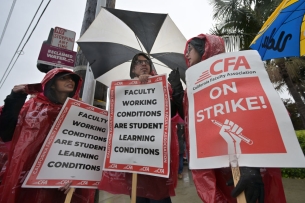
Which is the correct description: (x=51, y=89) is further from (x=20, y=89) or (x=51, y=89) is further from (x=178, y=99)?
(x=178, y=99)

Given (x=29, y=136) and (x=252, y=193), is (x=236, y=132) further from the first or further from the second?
(x=29, y=136)

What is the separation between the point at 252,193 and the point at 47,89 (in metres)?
1.83

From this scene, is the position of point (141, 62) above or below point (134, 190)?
above

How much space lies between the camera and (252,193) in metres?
0.94

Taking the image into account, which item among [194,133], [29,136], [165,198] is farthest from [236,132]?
[29,136]

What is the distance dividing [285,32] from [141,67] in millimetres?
1721

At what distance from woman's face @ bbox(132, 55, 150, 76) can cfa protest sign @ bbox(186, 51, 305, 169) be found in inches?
31.1

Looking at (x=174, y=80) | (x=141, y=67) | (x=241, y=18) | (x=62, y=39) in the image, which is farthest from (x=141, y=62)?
(x=241, y=18)

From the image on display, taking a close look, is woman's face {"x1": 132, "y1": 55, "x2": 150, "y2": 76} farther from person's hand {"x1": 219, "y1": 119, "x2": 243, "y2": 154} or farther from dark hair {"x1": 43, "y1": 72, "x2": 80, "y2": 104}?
person's hand {"x1": 219, "y1": 119, "x2": 243, "y2": 154}

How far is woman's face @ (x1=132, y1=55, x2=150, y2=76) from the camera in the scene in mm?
2020

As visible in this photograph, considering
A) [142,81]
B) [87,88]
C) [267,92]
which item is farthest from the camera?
[87,88]

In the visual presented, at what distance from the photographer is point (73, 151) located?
1.63 meters

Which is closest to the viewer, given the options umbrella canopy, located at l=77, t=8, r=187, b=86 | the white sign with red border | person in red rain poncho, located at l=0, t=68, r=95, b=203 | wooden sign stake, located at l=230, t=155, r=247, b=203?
wooden sign stake, located at l=230, t=155, r=247, b=203

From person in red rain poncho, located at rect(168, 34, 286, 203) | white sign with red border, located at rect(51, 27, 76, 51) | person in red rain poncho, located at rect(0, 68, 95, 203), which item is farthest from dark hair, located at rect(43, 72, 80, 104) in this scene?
white sign with red border, located at rect(51, 27, 76, 51)
